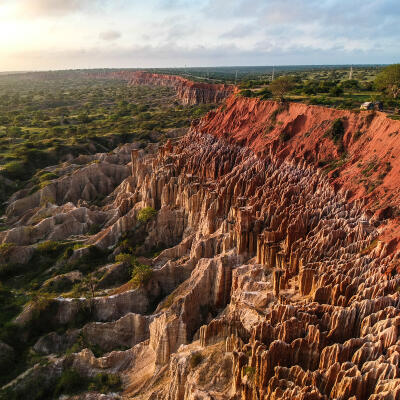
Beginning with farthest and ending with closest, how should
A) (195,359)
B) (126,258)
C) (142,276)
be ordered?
1. (126,258)
2. (142,276)
3. (195,359)

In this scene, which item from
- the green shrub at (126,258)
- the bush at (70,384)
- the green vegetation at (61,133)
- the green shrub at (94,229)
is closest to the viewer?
the bush at (70,384)

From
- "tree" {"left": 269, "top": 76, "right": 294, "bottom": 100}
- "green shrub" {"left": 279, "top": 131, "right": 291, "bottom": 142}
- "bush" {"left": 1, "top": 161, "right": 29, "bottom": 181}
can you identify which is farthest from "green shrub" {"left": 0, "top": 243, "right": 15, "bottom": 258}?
"tree" {"left": 269, "top": 76, "right": 294, "bottom": 100}

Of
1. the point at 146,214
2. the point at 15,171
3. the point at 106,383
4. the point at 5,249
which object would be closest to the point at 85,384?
the point at 106,383

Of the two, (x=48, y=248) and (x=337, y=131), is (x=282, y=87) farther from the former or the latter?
(x=48, y=248)

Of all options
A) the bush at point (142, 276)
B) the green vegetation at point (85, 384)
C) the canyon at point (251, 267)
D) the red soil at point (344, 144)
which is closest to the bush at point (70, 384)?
the green vegetation at point (85, 384)

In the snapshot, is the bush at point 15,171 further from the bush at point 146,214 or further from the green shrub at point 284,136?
the green shrub at point 284,136

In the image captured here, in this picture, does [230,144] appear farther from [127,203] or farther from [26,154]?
[26,154]
